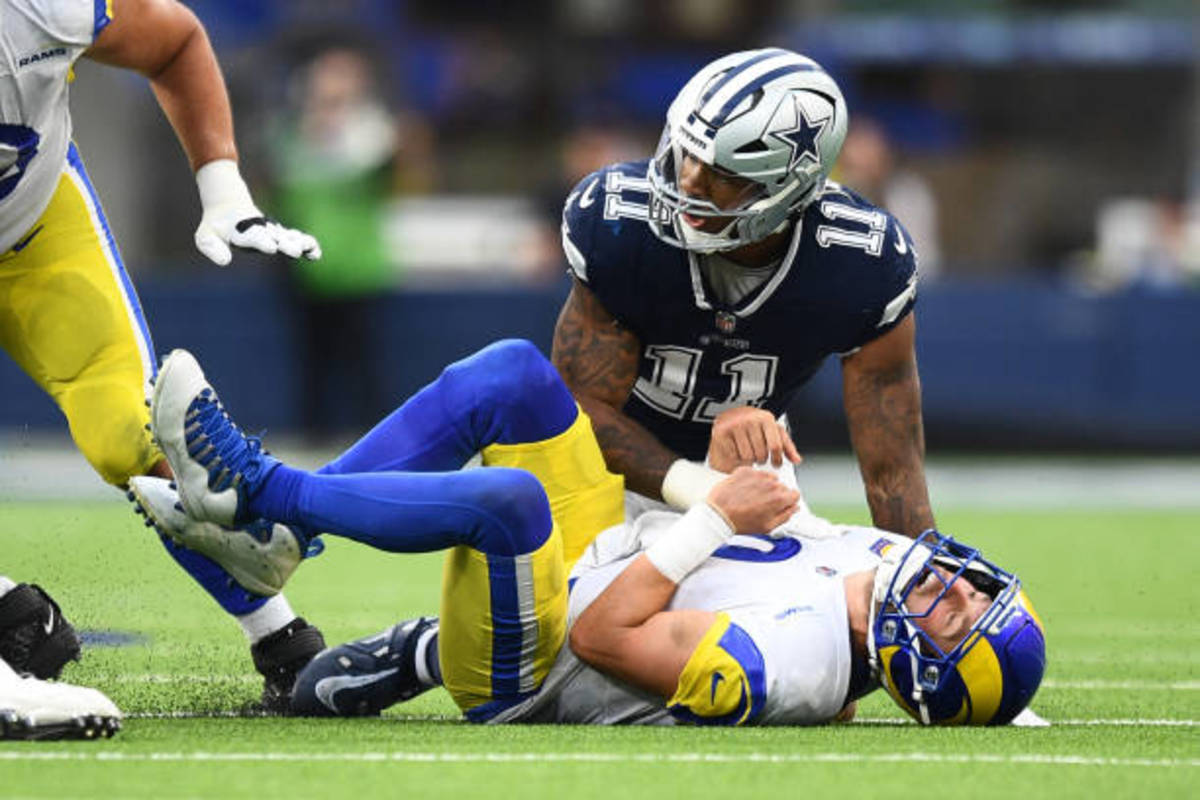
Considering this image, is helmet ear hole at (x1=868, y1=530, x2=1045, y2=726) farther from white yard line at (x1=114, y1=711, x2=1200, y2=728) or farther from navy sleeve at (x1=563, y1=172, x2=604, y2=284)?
navy sleeve at (x1=563, y1=172, x2=604, y2=284)

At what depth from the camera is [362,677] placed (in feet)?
16.0

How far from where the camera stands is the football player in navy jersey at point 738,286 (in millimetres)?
4973

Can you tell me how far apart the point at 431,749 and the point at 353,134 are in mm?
7715

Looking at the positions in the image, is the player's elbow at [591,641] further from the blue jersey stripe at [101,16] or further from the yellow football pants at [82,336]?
the blue jersey stripe at [101,16]

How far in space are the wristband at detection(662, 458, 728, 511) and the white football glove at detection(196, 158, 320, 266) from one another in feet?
3.00

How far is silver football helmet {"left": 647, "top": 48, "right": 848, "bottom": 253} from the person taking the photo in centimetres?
495

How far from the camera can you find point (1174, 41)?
1662 cm

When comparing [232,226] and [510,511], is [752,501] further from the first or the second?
[232,226]

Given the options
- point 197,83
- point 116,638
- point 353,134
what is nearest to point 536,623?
point 197,83

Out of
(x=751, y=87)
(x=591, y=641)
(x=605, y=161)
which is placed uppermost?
(x=751, y=87)

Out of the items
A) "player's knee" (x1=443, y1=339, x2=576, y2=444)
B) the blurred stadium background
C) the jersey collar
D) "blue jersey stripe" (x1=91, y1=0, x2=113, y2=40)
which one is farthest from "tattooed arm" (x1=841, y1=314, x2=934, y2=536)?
the blurred stadium background

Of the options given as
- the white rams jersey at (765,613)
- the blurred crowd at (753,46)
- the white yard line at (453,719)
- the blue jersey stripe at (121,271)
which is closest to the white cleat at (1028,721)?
the white yard line at (453,719)

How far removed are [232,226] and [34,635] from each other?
3.31ft

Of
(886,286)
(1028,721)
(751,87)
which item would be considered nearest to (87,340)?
(751,87)
